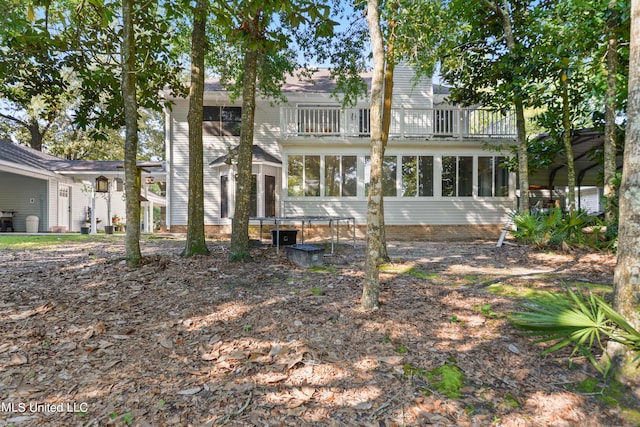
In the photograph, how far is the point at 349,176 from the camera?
12.9 metres

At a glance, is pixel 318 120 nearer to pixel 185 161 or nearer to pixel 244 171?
pixel 185 161

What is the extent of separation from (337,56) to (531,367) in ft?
28.3

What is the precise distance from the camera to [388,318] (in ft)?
12.8

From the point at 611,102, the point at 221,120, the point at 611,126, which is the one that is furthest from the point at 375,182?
the point at 221,120

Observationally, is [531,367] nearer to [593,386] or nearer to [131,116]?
[593,386]

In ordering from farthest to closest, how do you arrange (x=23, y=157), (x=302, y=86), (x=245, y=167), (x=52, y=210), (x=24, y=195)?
(x=52, y=210) < (x=24, y=195) < (x=23, y=157) < (x=302, y=86) < (x=245, y=167)

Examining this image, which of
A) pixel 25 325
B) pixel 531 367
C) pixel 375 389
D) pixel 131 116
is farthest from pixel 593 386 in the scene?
pixel 131 116

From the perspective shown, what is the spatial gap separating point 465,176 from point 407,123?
306 centimetres

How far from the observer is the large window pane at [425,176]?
1299cm

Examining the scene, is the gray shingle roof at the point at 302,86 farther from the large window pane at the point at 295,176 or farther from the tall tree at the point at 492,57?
the tall tree at the point at 492,57

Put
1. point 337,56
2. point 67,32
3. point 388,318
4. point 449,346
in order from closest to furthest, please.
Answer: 1. point 449,346
2. point 388,318
3. point 67,32
4. point 337,56

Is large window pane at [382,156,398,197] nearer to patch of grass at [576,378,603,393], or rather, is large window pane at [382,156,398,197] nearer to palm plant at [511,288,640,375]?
palm plant at [511,288,640,375]

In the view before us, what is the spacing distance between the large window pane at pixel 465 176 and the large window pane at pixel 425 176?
3.69 ft

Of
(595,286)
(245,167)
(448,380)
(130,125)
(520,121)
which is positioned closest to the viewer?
(448,380)
